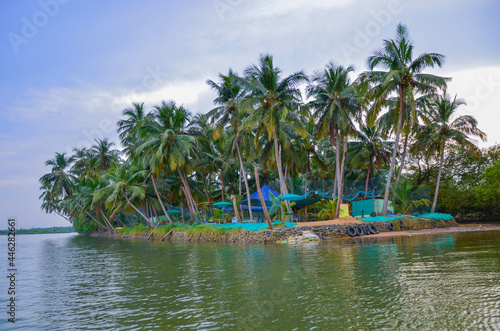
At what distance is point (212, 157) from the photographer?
33.6 meters

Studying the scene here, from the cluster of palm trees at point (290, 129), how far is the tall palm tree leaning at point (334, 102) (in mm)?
68

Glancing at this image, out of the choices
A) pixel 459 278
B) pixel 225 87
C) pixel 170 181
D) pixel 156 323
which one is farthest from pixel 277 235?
pixel 170 181

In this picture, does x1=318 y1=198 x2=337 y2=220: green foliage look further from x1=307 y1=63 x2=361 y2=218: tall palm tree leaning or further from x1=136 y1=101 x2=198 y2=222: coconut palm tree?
x1=136 y1=101 x2=198 y2=222: coconut palm tree

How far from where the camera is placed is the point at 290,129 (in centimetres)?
2858

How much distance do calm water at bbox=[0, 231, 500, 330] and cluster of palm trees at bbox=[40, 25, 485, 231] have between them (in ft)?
35.1

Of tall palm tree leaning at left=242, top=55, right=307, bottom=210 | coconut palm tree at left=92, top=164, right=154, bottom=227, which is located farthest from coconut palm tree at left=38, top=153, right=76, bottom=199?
tall palm tree leaning at left=242, top=55, right=307, bottom=210

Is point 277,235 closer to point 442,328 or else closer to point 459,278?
point 459,278

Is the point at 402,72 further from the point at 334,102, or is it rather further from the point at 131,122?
the point at 131,122

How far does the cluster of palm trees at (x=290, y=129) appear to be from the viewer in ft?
75.2

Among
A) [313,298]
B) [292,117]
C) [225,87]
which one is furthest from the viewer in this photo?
[225,87]

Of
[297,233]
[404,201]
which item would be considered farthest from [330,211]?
[404,201]

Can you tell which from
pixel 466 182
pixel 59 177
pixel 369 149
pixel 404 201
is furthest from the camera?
pixel 59 177

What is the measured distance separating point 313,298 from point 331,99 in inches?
747

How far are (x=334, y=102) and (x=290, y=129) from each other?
215 inches
